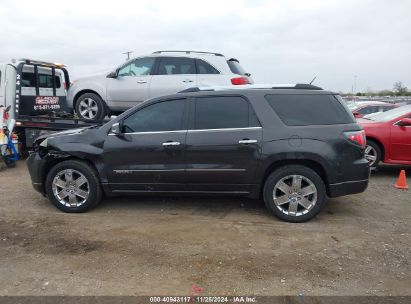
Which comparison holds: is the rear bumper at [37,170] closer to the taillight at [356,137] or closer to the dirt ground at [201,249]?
the dirt ground at [201,249]

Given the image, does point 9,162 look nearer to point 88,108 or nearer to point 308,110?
point 88,108

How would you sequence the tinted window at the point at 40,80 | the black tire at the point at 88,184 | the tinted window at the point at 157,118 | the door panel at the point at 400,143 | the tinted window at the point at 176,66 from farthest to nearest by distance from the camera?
the tinted window at the point at 40,80, the tinted window at the point at 176,66, the door panel at the point at 400,143, the black tire at the point at 88,184, the tinted window at the point at 157,118

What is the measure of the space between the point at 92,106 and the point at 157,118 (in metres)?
3.99

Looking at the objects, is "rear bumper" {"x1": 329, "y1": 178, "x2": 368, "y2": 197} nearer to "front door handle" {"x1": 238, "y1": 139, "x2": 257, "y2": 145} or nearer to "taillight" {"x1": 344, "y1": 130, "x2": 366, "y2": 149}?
"taillight" {"x1": 344, "y1": 130, "x2": 366, "y2": 149}

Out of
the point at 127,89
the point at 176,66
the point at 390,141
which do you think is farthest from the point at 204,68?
the point at 390,141

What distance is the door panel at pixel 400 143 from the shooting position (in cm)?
811

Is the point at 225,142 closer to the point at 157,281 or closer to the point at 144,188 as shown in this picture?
the point at 144,188

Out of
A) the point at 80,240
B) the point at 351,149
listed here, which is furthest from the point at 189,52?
the point at 80,240

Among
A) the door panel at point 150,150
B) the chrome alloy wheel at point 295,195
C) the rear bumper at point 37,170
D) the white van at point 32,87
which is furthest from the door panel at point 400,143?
the white van at point 32,87

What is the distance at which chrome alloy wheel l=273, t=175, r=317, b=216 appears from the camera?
5.28m

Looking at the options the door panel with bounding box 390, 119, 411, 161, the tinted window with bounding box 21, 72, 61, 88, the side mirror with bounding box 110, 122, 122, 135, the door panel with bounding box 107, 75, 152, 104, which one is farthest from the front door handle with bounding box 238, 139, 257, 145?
the tinted window with bounding box 21, 72, 61, 88

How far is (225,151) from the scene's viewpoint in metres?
5.33

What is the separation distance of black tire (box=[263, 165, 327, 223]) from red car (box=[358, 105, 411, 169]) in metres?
3.48

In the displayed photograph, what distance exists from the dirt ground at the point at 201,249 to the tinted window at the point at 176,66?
10.5 feet
